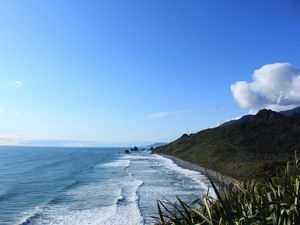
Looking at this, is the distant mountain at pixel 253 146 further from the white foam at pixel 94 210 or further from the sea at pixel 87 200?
the white foam at pixel 94 210

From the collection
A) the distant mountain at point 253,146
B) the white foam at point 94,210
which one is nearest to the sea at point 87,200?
the white foam at point 94,210

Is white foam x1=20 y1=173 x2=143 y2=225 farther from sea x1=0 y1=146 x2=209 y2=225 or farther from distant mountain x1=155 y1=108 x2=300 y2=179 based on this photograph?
distant mountain x1=155 y1=108 x2=300 y2=179

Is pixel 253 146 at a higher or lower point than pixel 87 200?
higher

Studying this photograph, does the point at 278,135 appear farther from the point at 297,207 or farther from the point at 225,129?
the point at 297,207

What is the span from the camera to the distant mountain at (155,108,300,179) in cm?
4772

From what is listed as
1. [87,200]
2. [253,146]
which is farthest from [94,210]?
[253,146]

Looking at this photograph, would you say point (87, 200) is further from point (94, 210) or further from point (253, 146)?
point (253, 146)

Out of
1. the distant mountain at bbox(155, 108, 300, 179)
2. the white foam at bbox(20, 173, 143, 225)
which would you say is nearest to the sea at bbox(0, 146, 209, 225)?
the white foam at bbox(20, 173, 143, 225)

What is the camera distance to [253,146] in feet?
232

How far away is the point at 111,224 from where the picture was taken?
68.4 feet

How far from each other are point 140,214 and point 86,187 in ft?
47.7

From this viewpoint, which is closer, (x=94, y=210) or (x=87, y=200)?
(x=94, y=210)

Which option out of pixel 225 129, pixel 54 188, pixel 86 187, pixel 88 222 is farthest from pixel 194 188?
pixel 225 129

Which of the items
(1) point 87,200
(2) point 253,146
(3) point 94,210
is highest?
(2) point 253,146
